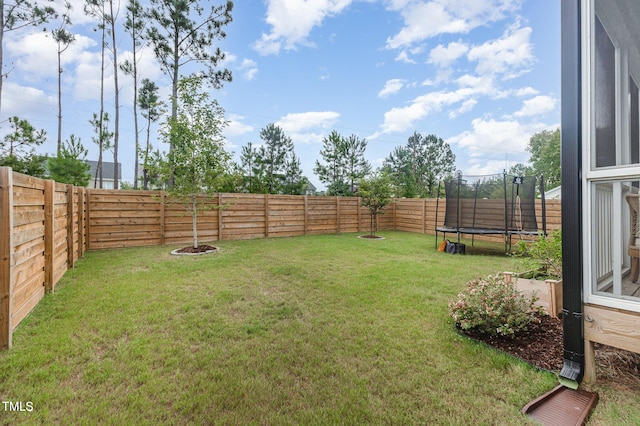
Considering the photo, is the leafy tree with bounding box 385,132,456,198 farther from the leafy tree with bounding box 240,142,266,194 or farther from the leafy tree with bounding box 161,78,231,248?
the leafy tree with bounding box 161,78,231,248

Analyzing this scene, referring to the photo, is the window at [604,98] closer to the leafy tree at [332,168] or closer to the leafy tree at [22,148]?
the leafy tree at [22,148]

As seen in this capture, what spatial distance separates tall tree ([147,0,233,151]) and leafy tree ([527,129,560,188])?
23.7 m

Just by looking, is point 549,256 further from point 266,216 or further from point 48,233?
point 266,216

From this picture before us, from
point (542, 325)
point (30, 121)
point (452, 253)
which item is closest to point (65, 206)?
point (30, 121)

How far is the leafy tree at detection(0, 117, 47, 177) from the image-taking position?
6578mm

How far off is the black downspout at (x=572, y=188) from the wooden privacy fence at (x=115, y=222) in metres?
3.85

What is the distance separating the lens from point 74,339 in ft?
6.93

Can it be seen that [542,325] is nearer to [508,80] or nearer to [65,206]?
[65,206]

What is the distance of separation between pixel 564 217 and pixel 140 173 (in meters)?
13.5

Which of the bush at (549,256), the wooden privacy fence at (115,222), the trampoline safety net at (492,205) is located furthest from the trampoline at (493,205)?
the bush at (549,256)

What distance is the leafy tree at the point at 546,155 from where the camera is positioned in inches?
818

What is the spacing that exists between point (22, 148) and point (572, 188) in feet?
34.8

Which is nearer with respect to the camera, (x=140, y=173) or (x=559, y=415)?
(x=559, y=415)

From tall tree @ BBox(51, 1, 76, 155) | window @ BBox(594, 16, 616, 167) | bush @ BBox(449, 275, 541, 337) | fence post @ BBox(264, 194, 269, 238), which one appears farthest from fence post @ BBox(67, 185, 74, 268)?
window @ BBox(594, 16, 616, 167)
